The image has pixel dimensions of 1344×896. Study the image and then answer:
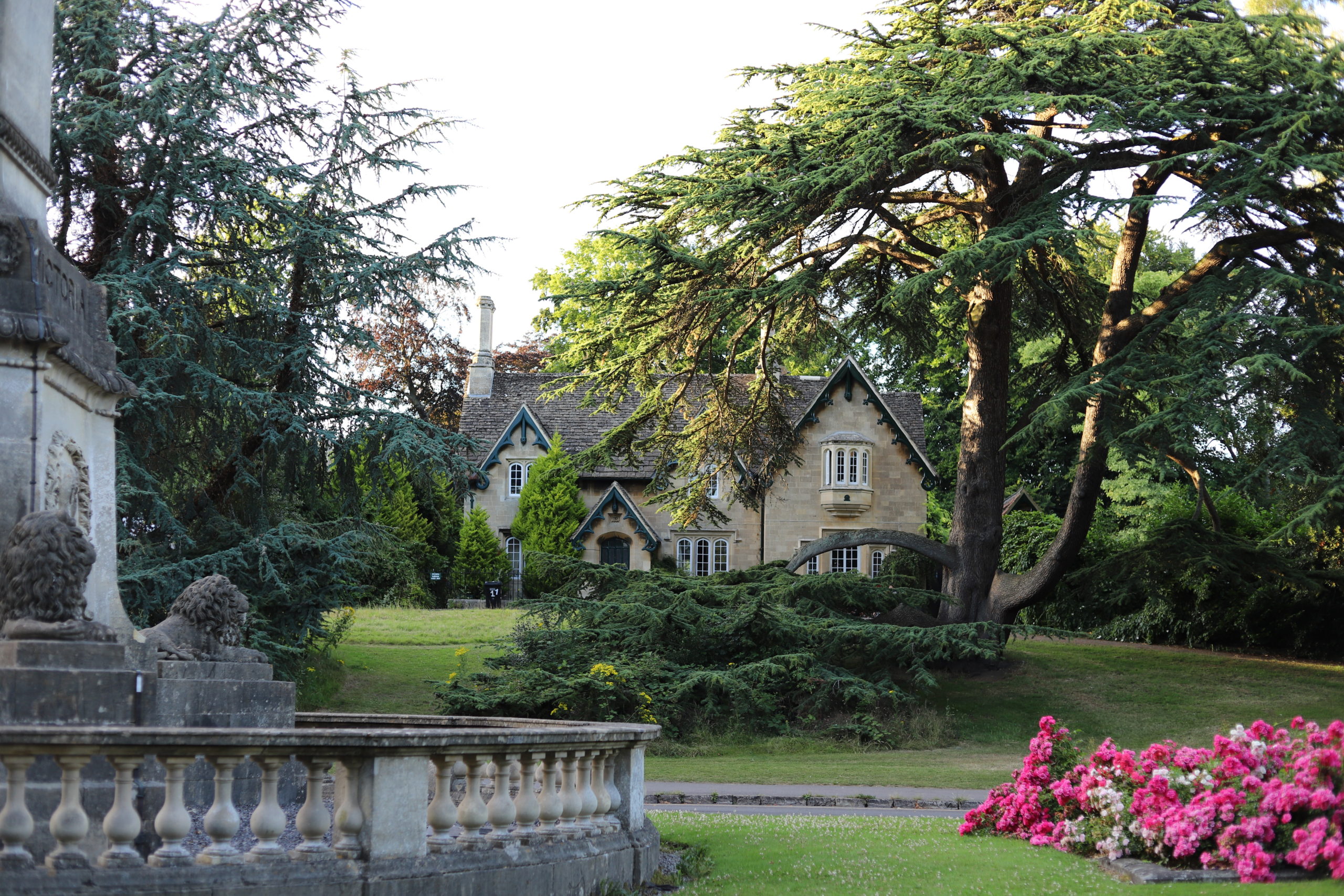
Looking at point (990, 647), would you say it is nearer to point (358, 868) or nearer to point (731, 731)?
point (731, 731)

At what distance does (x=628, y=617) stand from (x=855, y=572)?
5.68 m

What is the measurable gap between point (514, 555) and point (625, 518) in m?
4.41

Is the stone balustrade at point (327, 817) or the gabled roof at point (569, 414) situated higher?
the gabled roof at point (569, 414)

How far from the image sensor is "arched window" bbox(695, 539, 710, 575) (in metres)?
45.2

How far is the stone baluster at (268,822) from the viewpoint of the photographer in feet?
19.1

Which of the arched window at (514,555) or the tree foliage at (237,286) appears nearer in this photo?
the tree foliage at (237,286)

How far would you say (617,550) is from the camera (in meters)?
44.6

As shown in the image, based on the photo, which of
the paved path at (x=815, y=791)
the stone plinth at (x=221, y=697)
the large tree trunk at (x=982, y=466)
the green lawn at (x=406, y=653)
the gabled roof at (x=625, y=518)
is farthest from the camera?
the gabled roof at (x=625, y=518)

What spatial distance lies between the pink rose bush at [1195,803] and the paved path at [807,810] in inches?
112

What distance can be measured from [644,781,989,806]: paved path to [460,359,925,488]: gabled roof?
1100 inches

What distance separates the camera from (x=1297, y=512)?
20.5m

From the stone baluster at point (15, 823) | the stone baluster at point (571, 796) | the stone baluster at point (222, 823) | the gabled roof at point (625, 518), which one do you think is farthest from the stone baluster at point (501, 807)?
the gabled roof at point (625, 518)

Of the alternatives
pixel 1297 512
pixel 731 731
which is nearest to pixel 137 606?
pixel 731 731

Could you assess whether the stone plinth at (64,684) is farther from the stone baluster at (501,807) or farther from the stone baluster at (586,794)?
the stone baluster at (586,794)
